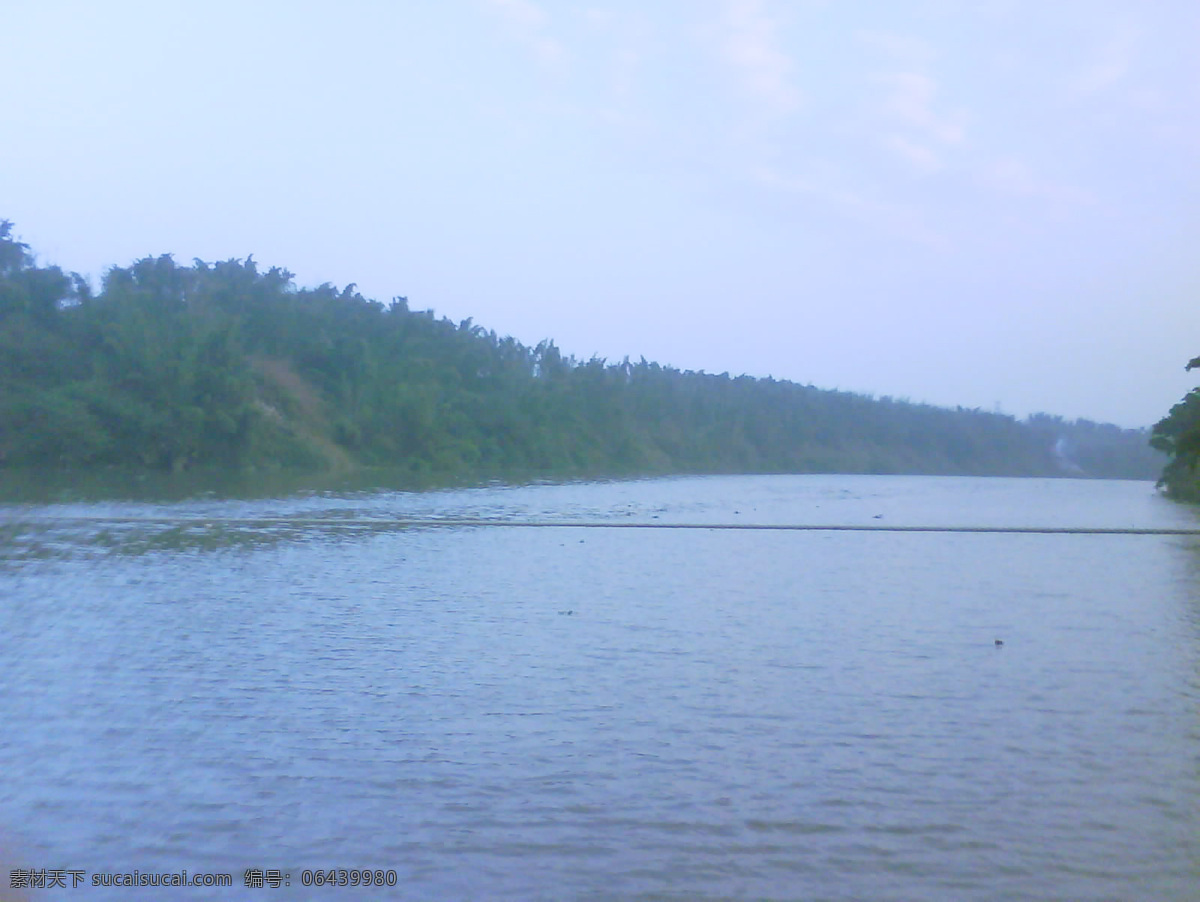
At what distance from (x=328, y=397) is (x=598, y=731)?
5749cm

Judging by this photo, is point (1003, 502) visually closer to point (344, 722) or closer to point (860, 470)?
point (344, 722)

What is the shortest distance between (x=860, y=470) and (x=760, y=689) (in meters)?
102

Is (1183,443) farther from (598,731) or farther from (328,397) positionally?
(328,397)

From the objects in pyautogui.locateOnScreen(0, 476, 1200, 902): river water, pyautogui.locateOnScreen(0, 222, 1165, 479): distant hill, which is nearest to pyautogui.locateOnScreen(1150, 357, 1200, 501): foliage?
pyautogui.locateOnScreen(0, 222, 1165, 479): distant hill

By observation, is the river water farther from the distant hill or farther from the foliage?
the distant hill

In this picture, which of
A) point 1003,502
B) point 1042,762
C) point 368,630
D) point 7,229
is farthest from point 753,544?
point 7,229

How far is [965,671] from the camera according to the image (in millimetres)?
10023

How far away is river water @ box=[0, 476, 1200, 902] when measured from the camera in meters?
5.46

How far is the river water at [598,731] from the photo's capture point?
215 inches

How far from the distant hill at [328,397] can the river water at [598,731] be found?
99.8 ft

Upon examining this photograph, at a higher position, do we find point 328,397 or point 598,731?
point 328,397

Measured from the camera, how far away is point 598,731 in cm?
771

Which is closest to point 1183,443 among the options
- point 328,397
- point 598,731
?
point 598,731

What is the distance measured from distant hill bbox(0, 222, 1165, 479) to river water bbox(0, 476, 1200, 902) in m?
30.4
